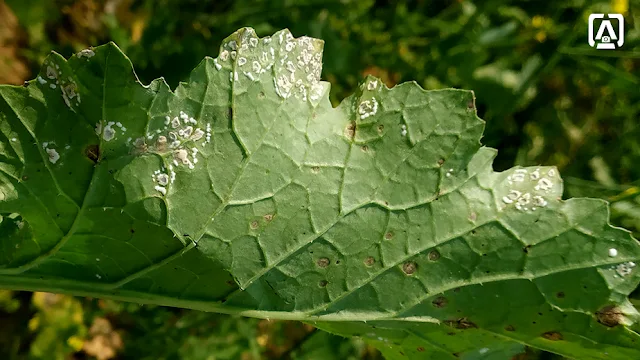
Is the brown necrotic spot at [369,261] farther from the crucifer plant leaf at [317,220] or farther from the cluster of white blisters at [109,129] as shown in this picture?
the cluster of white blisters at [109,129]

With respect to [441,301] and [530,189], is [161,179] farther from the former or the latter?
[530,189]

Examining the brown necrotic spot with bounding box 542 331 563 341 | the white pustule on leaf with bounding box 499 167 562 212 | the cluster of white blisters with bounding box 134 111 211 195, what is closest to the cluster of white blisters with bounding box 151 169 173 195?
the cluster of white blisters with bounding box 134 111 211 195

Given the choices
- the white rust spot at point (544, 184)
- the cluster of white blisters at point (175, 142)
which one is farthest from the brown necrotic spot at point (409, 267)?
the cluster of white blisters at point (175, 142)

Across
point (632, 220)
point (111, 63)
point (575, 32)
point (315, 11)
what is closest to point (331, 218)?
point (111, 63)

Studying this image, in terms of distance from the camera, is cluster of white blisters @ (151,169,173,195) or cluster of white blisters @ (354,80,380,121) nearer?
cluster of white blisters @ (151,169,173,195)

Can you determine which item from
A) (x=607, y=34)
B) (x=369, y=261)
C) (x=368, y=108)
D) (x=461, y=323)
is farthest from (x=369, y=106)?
(x=607, y=34)

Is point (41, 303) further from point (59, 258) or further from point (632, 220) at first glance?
point (632, 220)

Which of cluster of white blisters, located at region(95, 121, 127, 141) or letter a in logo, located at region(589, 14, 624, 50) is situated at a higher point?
cluster of white blisters, located at region(95, 121, 127, 141)

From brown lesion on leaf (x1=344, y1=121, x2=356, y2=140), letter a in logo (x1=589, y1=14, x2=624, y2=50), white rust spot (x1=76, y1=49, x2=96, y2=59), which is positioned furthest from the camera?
letter a in logo (x1=589, y1=14, x2=624, y2=50)

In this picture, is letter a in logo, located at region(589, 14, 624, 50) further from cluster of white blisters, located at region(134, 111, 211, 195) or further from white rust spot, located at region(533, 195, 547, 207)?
cluster of white blisters, located at region(134, 111, 211, 195)
